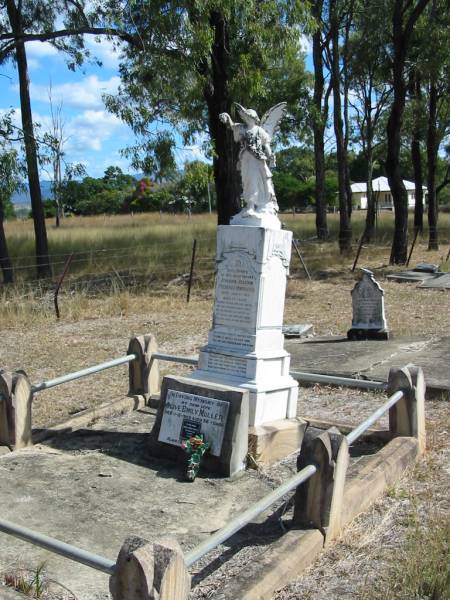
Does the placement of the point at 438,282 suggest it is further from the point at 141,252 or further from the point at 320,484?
the point at 320,484

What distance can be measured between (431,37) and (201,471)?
17.9 m

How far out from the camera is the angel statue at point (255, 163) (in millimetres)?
6516

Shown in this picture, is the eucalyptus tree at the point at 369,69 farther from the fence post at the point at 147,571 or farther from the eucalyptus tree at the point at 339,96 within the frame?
the fence post at the point at 147,571

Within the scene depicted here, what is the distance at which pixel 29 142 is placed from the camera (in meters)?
16.9

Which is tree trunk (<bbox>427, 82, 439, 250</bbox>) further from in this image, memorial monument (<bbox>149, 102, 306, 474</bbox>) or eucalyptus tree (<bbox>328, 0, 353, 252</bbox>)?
memorial monument (<bbox>149, 102, 306, 474</bbox>)

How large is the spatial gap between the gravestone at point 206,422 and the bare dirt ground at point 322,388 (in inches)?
47.2

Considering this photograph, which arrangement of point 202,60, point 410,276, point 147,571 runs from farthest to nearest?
point 410,276 → point 202,60 → point 147,571

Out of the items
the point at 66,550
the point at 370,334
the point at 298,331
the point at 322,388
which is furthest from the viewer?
the point at 298,331

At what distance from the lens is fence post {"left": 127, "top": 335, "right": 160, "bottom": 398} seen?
24.5 ft

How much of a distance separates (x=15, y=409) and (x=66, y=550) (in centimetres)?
307

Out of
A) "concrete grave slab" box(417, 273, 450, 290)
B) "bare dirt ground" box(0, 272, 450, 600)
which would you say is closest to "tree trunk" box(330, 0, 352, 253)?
"bare dirt ground" box(0, 272, 450, 600)

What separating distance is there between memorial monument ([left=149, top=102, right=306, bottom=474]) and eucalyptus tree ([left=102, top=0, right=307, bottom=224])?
288 inches

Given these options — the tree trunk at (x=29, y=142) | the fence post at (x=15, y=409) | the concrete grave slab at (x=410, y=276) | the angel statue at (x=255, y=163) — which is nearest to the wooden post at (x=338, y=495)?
the angel statue at (x=255, y=163)

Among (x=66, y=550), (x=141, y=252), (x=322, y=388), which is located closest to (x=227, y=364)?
(x=322, y=388)
